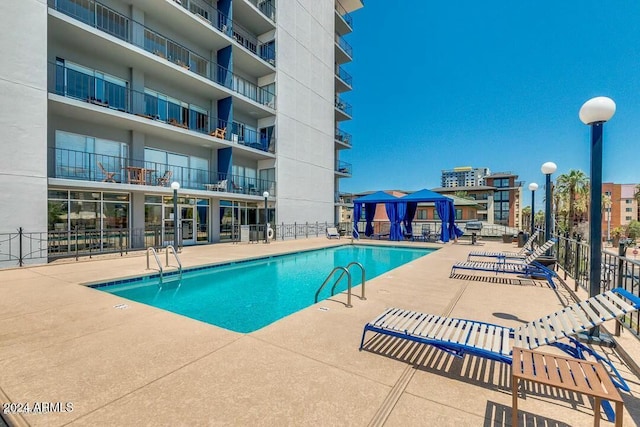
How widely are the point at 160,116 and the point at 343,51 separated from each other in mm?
20399

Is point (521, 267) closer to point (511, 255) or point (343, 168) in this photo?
point (511, 255)

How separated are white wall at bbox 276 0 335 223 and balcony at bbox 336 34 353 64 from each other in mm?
2167

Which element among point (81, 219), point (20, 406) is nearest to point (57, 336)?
point (20, 406)

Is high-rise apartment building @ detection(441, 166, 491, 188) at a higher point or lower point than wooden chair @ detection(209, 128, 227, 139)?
higher

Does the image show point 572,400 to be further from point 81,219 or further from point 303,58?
point 303,58

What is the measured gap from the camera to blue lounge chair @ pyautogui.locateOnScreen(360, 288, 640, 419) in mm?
2715

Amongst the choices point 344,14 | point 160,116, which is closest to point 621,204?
point 344,14

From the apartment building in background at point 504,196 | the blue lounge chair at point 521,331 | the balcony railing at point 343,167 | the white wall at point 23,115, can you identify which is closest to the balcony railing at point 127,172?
the white wall at point 23,115

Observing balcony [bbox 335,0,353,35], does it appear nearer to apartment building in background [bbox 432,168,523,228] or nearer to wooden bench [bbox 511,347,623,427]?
wooden bench [bbox 511,347,623,427]

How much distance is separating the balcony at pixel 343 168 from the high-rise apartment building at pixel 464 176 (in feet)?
447

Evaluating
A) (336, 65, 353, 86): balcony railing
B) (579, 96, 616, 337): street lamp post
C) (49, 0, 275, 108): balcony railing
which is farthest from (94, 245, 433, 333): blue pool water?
(336, 65, 353, 86): balcony railing

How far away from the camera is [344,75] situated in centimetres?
2998

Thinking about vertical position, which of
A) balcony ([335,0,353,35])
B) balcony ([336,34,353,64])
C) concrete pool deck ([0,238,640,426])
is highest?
balcony ([335,0,353,35])

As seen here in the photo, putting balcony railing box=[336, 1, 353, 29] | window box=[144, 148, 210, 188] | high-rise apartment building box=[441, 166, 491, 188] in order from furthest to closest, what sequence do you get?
high-rise apartment building box=[441, 166, 491, 188] → balcony railing box=[336, 1, 353, 29] → window box=[144, 148, 210, 188]
